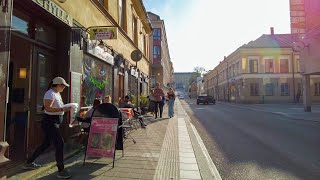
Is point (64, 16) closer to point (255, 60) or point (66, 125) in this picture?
point (66, 125)

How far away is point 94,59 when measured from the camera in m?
10.3

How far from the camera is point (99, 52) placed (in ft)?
34.3

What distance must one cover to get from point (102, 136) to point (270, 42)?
4683cm

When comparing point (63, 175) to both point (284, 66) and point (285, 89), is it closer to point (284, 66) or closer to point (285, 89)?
point (285, 89)

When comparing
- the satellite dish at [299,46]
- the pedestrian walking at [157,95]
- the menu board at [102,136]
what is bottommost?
the menu board at [102,136]

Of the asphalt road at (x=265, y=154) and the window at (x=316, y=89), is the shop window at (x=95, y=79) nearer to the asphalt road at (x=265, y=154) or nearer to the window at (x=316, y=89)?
the asphalt road at (x=265, y=154)

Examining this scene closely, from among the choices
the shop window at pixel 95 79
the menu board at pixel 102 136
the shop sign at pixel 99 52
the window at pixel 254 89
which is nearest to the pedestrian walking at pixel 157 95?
the shop window at pixel 95 79

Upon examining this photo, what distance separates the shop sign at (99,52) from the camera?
945 cm

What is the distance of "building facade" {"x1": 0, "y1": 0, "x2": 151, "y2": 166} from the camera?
569 centimetres

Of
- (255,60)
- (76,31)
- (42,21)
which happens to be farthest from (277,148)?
(255,60)

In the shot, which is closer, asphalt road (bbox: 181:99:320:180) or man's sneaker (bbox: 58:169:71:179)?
man's sneaker (bbox: 58:169:71:179)

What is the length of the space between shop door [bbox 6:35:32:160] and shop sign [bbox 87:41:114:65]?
119 inches

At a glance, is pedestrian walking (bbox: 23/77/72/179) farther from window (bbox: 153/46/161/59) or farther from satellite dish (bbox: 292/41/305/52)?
window (bbox: 153/46/161/59)

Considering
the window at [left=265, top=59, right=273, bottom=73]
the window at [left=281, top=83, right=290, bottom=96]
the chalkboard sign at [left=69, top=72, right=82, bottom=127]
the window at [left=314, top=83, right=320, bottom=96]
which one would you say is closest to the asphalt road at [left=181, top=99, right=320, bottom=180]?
the chalkboard sign at [left=69, top=72, right=82, bottom=127]
